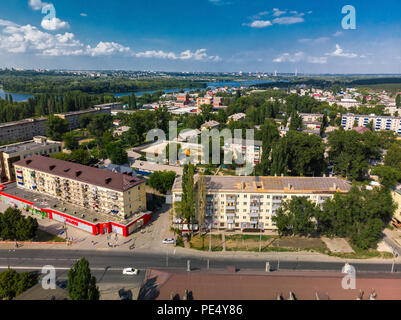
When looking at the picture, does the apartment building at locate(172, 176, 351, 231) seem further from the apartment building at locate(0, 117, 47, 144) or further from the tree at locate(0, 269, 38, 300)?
the apartment building at locate(0, 117, 47, 144)

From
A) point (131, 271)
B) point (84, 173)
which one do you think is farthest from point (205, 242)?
point (84, 173)

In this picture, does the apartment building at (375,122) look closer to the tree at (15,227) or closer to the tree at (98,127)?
the tree at (98,127)

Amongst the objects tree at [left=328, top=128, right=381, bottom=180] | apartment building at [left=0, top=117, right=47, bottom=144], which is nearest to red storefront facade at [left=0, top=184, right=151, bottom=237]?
tree at [left=328, top=128, right=381, bottom=180]

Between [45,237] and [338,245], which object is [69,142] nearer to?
[45,237]

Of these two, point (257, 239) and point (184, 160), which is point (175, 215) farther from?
point (184, 160)

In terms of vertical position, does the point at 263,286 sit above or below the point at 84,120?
below
